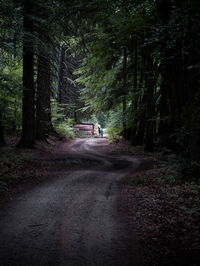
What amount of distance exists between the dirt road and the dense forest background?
3.92 meters

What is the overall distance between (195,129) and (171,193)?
244cm

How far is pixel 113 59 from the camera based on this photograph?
20.2 meters

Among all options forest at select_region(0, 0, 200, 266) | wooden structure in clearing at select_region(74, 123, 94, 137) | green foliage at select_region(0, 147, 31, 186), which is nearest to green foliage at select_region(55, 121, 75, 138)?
forest at select_region(0, 0, 200, 266)

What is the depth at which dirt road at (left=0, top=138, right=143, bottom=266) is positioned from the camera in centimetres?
342

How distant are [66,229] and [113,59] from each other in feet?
60.6

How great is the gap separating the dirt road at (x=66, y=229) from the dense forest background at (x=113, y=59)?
3.92m

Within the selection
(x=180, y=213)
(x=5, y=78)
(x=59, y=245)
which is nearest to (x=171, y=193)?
(x=180, y=213)

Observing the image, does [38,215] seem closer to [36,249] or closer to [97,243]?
[36,249]

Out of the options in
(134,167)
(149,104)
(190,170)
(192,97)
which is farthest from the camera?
(149,104)

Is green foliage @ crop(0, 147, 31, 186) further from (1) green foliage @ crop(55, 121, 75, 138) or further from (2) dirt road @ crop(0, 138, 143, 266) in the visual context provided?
(1) green foliage @ crop(55, 121, 75, 138)

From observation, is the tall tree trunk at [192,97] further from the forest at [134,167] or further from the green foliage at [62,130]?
the green foliage at [62,130]

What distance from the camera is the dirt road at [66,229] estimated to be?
3424 millimetres

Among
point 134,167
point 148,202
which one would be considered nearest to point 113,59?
point 134,167

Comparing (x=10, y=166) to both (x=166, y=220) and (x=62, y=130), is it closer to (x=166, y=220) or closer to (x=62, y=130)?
(x=166, y=220)
